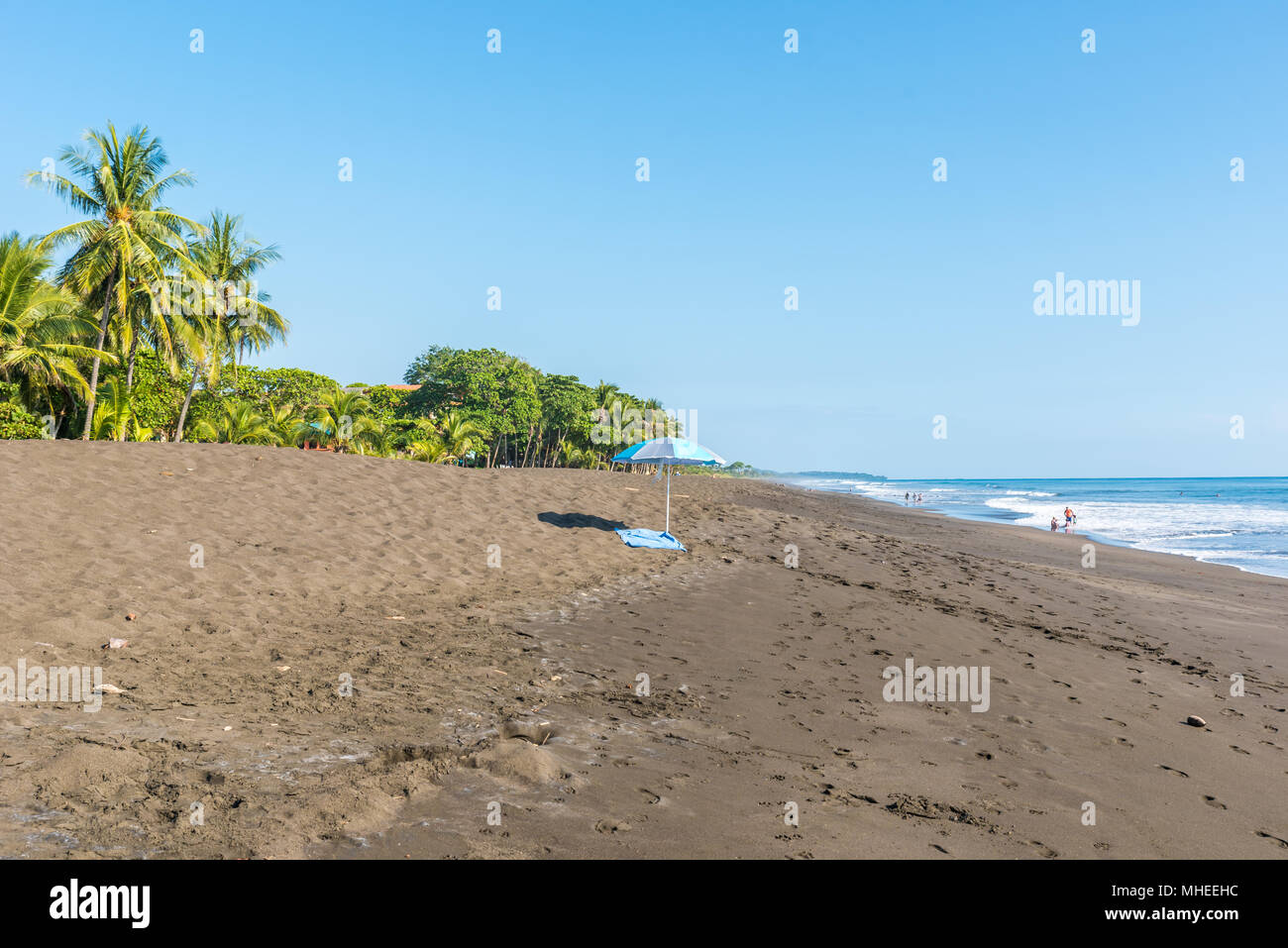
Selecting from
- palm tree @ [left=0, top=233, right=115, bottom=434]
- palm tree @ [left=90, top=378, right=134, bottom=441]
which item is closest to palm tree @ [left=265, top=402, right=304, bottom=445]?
palm tree @ [left=90, top=378, right=134, bottom=441]

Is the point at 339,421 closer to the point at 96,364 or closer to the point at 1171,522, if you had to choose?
the point at 96,364

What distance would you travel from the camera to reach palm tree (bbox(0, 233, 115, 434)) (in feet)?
61.9

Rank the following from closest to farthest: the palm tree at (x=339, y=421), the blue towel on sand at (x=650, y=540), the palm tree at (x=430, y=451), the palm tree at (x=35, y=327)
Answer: the blue towel on sand at (x=650, y=540) < the palm tree at (x=35, y=327) < the palm tree at (x=339, y=421) < the palm tree at (x=430, y=451)

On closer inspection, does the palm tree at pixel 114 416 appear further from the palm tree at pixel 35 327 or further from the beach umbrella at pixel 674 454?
the beach umbrella at pixel 674 454

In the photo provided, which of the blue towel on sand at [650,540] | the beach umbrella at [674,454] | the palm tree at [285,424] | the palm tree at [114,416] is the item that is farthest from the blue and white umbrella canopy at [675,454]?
the palm tree at [285,424]

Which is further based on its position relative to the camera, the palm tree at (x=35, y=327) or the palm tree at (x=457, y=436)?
the palm tree at (x=457, y=436)

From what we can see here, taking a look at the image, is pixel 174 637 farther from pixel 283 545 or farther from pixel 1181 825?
pixel 1181 825

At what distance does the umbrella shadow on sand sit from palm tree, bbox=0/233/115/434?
14.4 m

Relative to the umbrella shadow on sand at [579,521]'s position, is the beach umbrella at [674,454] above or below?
above

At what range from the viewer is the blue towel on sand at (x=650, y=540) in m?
14.9

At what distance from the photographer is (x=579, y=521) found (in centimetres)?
1630

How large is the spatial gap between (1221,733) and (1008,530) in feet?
80.7

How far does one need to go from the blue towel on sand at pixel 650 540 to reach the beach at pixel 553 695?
427 millimetres

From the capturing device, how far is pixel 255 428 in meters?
30.6
